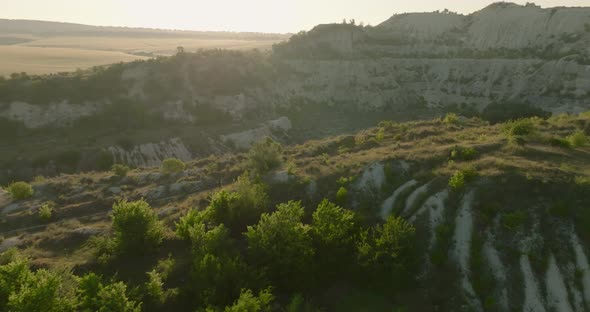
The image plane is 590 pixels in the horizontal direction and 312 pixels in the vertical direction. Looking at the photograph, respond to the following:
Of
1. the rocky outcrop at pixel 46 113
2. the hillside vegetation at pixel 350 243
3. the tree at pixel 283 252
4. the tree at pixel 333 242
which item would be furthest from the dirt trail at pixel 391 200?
the rocky outcrop at pixel 46 113

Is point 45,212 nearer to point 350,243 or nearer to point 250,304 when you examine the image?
point 250,304

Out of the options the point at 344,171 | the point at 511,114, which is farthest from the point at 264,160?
the point at 511,114

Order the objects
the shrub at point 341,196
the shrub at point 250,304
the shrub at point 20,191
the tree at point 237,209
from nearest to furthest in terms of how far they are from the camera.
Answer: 1. the shrub at point 250,304
2. the tree at point 237,209
3. the shrub at point 341,196
4. the shrub at point 20,191

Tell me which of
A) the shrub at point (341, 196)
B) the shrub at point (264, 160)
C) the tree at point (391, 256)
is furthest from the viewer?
the shrub at point (264, 160)

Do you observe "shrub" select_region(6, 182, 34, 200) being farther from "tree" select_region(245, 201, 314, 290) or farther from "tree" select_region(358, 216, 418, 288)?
"tree" select_region(358, 216, 418, 288)

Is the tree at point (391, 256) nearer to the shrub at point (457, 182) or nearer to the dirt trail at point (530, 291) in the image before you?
the shrub at point (457, 182)
